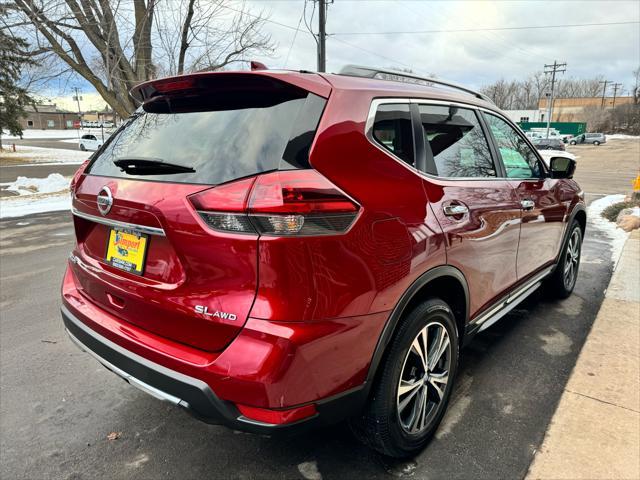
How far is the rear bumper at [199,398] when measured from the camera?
1726 millimetres

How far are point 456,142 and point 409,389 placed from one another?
4.75 feet

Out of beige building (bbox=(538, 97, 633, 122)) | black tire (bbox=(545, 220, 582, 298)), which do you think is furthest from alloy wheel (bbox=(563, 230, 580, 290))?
beige building (bbox=(538, 97, 633, 122))

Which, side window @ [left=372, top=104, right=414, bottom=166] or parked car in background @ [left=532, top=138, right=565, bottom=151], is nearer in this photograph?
side window @ [left=372, top=104, right=414, bottom=166]

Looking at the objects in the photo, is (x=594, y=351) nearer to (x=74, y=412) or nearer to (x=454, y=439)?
(x=454, y=439)

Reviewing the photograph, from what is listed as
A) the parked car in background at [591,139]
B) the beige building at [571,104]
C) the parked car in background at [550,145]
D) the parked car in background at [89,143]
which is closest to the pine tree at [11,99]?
the parked car in background at [89,143]

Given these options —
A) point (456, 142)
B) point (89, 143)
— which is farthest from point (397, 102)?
point (89, 143)

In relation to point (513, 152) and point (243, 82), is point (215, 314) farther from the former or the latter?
point (513, 152)

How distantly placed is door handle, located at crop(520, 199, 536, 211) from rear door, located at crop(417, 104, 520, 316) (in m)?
0.11

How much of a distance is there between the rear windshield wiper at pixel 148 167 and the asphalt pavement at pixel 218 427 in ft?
4.88

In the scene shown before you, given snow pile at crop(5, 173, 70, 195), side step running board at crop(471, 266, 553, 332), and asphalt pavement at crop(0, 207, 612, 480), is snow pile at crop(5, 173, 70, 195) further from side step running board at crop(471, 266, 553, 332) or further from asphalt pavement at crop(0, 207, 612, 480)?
side step running board at crop(471, 266, 553, 332)

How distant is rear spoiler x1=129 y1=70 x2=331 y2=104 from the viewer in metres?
1.86

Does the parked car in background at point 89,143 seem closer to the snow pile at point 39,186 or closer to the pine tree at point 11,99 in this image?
the pine tree at point 11,99

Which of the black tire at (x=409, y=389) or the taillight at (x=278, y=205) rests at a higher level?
the taillight at (x=278, y=205)

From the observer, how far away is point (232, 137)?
73.4 inches
